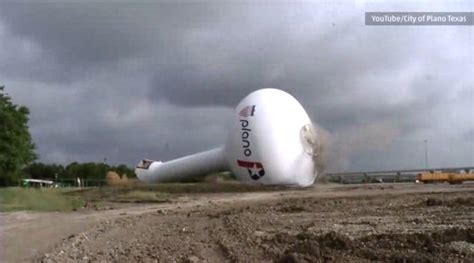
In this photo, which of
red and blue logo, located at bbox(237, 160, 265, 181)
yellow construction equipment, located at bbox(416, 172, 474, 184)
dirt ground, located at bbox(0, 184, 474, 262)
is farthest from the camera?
yellow construction equipment, located at bbox(416, 172, 474, 184)

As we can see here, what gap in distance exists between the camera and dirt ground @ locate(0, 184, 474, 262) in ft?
30.6

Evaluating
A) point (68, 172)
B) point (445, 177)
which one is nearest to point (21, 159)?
point (68, 172)

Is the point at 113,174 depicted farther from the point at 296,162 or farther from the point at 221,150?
the point at 296,162

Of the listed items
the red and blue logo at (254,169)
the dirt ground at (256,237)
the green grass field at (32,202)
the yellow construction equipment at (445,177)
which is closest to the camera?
the dirt ground at (256,237)

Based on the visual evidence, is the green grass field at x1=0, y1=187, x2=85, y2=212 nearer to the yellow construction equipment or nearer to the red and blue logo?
the red and blue logo

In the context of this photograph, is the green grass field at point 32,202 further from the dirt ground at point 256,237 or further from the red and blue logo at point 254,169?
the red and blue logo at point 254,169

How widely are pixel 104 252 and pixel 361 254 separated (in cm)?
447

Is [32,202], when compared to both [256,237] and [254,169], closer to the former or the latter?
[256,237]

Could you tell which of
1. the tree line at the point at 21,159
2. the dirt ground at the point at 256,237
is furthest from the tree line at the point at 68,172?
the dirt ground at the point at 256,237

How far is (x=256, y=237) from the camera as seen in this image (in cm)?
1119

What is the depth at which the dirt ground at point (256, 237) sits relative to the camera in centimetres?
932

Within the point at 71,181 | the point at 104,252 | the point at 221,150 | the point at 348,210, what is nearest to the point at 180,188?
the point at 221,150

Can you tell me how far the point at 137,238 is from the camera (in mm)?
12016

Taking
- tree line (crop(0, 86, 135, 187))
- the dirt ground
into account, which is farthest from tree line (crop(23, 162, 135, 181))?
the dirt ground
